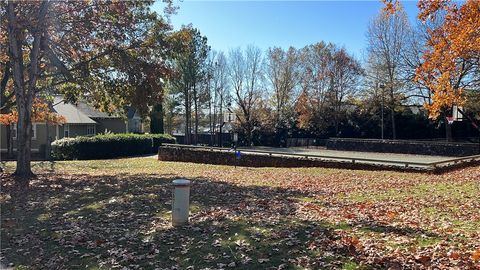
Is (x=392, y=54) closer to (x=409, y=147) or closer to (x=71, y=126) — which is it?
(x=409, y=147)

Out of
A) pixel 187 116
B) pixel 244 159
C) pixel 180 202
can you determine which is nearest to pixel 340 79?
pixel 187 116

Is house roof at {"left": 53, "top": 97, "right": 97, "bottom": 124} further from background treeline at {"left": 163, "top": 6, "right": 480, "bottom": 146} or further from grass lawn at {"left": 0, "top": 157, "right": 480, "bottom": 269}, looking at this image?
grass lawn at {"left": 0, "top": 157, "right": 480, "bottom": 269}

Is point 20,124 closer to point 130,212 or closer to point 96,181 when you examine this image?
point 96,181

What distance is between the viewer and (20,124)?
44.0 feet

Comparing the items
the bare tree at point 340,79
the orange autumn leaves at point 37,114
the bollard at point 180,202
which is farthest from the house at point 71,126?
the bollard at point 180,202

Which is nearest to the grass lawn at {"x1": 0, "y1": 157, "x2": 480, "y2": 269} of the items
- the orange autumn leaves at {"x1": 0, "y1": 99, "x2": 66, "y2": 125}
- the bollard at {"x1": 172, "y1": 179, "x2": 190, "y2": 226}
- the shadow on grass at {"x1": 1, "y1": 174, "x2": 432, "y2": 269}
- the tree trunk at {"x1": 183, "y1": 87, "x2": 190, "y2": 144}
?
the shadow on grass at {"x1": 1, "y1": 174, "x2": 432, "y2": 269}

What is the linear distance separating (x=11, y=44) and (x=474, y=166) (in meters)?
19.4

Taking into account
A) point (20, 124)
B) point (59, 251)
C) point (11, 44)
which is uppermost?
point (11, 44)

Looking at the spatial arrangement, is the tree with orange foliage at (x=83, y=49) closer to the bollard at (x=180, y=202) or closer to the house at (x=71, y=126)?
the bollard at (x=180, y=202)

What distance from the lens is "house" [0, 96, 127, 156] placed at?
3622cm

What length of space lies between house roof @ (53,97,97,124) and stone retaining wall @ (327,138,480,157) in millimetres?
24055

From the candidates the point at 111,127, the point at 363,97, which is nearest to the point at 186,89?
the point at 111,127

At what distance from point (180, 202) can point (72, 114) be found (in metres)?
37.3

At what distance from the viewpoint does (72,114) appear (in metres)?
40.8
